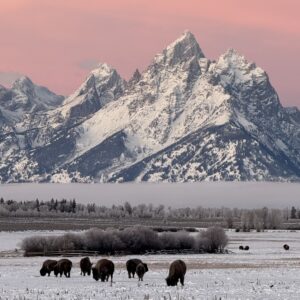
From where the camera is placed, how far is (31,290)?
1705 inches

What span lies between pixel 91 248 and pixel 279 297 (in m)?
55.9

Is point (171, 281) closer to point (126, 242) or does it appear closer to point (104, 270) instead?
point (104, 270)

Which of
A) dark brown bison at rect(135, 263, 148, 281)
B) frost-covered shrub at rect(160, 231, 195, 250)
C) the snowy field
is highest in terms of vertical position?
frost-covered shrub at rect(160, 231, 195, 250)

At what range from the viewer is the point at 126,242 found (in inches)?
3802

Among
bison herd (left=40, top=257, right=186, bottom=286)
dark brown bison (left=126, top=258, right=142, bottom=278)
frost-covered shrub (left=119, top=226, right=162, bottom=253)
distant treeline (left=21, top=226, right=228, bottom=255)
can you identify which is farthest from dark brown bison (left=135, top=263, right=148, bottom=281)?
frost-covered shrub (left=119, top=226, right=162, bottom=253)

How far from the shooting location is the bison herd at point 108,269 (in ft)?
150

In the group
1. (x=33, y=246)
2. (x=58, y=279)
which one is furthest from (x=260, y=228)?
(x=58, y=279)

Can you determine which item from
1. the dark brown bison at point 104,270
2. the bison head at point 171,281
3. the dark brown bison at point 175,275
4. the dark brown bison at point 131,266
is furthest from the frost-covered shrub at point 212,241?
the bison head at point 171,281

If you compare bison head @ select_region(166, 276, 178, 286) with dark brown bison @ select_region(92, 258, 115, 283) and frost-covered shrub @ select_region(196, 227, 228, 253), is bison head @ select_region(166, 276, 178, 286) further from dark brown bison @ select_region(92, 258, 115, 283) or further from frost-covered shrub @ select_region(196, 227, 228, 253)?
frost-covered shrub @ select_region(196, 227, 228, 253)

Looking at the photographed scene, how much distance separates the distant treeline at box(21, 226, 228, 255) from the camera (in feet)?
300

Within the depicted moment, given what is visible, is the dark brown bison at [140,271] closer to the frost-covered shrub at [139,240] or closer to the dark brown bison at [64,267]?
the dark brown bison at [64,267]

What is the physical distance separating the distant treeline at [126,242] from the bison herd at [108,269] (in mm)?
32868

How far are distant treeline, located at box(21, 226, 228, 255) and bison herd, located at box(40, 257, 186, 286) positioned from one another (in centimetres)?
3287

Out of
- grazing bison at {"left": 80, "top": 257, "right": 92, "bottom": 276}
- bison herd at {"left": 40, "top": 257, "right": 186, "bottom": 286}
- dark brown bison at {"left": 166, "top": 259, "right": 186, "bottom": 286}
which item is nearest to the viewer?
dark brown bison at {"left": 166, "top": 259, "right": 186, "bottom": 286}
